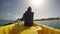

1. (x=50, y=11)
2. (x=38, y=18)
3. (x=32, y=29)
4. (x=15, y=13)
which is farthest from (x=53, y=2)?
(x=32, y=29)

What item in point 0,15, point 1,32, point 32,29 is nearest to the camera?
point 32,29

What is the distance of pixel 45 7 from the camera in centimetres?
279

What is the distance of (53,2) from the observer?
2.82 m

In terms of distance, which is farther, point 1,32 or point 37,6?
point 37,6

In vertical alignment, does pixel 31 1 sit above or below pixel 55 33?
above

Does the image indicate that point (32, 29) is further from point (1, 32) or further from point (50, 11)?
point (50, 11)

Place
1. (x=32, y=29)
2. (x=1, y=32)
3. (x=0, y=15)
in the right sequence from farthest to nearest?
(x=0, y=15) → (x=1, y=32) → (x=32, y=29)

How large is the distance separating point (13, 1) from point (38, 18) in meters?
0.49

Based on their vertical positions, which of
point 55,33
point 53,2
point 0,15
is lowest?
point 55,33

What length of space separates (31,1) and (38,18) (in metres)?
0.30

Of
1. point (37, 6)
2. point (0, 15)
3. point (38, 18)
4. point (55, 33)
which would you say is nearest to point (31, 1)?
point (37, 6)

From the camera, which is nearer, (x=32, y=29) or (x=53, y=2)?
(x=32, y=29)

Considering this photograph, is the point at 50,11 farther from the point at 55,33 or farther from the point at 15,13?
the point at 55,33

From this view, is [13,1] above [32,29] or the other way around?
above
